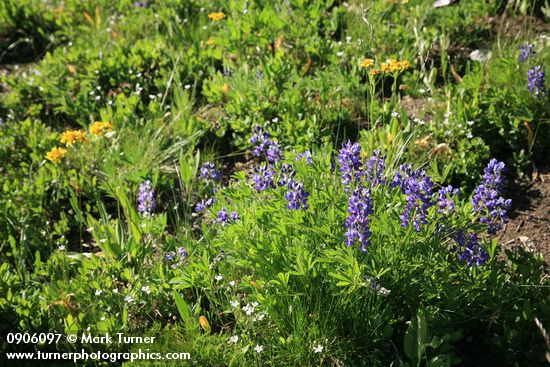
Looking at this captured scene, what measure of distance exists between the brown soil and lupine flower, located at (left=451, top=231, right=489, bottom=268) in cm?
64

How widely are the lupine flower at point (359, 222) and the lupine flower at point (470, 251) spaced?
0.41 meters

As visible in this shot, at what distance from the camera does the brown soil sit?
318 centimetres

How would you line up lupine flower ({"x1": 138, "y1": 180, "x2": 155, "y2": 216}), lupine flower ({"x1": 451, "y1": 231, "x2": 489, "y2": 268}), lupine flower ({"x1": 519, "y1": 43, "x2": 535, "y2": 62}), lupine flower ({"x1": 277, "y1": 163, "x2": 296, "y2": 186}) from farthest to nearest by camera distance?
1. lupine flower ({"x1": 519, "y1": 43, "x2": 535, "y2": 62})
2. lupine flower ({"x1": 138, "y1": 180, "x2": 155, "y2": 216})
3. lupine flower ({"x1": 277, "y1": 163, "x2": 296, "y2": 186})
4. lupine flower ({"x1": 451, "y1": 231, "x2": 489, "y2": 268})

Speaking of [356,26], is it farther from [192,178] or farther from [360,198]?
[360,198]

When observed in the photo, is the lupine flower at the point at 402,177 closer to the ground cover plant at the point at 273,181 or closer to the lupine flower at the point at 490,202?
the ground cover plant at the point at 273,181

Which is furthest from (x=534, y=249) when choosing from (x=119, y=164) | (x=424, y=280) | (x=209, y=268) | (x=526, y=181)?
(x=119, y=164)

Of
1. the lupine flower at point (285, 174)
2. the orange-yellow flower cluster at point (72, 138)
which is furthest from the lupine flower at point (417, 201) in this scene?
the orange-yellow flower cluster at point (72, 138)

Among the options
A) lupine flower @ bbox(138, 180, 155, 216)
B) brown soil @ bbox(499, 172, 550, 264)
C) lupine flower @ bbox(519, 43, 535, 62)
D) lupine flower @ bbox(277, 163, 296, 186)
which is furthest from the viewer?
lupine flower @ bbox(519, 43, 535, 62)

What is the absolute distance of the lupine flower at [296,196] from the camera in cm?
255

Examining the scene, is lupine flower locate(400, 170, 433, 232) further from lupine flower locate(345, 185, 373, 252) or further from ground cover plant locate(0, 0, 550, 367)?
lupine flower locate(345, 185, 373, 252)

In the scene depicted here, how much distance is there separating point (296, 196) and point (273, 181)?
30 cm

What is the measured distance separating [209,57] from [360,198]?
243cm

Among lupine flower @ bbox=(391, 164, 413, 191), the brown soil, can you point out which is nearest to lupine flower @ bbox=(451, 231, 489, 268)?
lupine flower @ bbox=(391, 164, 413, 191)

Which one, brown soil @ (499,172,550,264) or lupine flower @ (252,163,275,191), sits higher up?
lupine flower @ (252,163,275,191)
